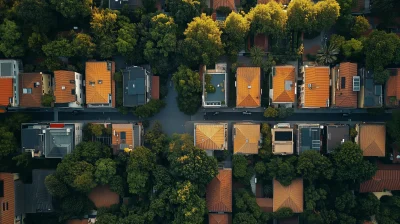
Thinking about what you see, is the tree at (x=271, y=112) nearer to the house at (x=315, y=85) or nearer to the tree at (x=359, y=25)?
the house at (x=315, y=85)

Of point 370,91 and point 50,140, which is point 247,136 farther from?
point 50,140

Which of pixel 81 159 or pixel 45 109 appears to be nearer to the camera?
pixel 81 159

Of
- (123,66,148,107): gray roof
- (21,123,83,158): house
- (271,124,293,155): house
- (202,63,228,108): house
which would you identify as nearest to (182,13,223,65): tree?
(202,63,228,108): house

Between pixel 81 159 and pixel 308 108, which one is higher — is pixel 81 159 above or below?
below

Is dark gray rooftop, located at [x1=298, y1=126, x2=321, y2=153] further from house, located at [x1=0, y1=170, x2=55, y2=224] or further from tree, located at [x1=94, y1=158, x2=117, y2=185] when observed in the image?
house, located at [x1=0, y1=170, x2=55, y2=224]

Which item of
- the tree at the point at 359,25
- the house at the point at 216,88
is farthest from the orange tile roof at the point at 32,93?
the tree at the point at 359,25

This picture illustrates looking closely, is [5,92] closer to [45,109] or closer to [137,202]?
[45,109]

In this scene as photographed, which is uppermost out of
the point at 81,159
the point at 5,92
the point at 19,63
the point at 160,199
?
the point at 19,63

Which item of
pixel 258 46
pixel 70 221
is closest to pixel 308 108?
pixel 258 46
